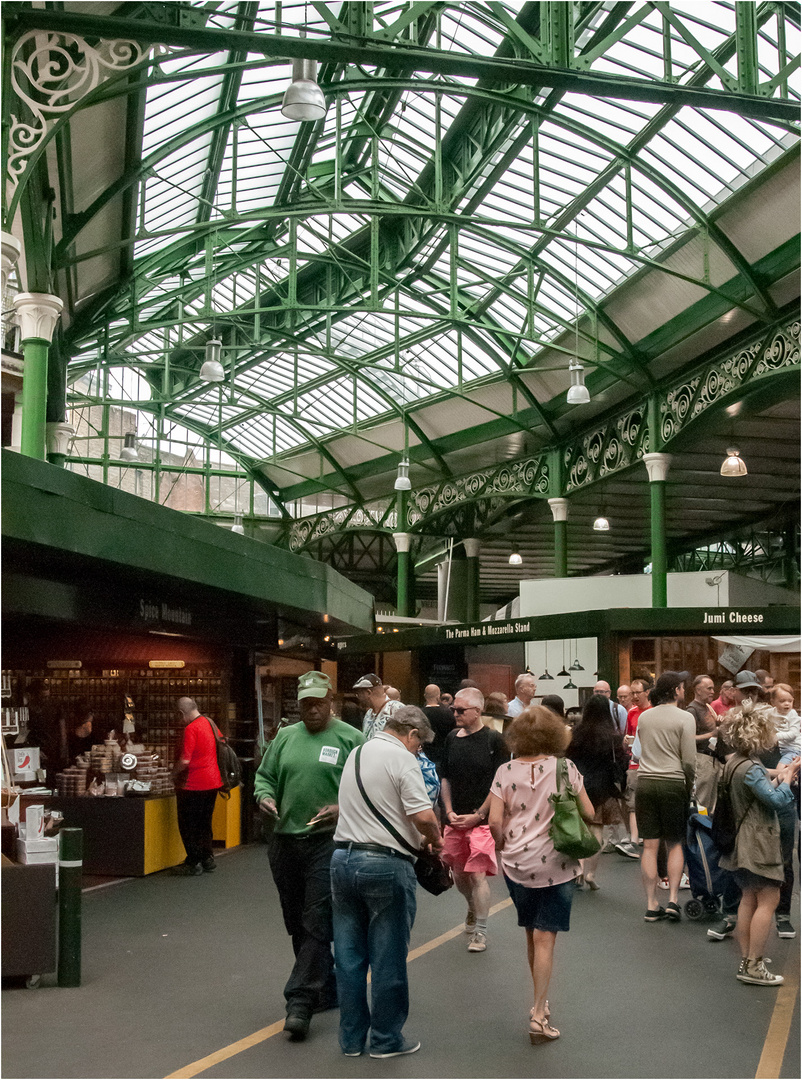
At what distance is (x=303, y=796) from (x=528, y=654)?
50.8ft

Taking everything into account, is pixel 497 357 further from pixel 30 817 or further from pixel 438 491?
pixel 30 817

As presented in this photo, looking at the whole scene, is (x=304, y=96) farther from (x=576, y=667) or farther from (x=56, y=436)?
(x=576, y=667)

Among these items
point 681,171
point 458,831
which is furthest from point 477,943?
point 681,171

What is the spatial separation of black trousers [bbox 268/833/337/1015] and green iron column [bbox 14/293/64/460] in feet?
24.1

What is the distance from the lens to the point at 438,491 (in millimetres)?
29000

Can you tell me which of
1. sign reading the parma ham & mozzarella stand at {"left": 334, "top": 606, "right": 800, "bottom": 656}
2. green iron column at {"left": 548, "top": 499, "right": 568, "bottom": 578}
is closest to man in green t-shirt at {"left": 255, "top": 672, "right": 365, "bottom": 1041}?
sign reading the parma ham & mozzarella stand at {"left": 334, "top": 606, "right": 800, "bottom": 656}

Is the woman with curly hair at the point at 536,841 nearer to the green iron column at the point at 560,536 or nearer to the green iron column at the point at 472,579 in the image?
the green iron column at the point at 560,536

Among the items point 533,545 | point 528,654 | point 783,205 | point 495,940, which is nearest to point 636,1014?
point 495,940

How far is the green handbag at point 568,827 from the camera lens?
18.2ft

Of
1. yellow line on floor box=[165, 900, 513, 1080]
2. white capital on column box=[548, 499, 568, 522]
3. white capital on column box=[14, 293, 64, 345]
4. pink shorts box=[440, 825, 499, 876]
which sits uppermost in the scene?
white capital on column box=[14, 293, 64, 345]

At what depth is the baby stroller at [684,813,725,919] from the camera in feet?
27.5

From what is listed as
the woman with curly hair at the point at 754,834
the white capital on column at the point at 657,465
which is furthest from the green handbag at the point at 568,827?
the white capital on column at the point at 657,465

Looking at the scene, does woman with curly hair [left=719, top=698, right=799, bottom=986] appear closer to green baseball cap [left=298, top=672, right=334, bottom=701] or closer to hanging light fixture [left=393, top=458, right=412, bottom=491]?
green baseball cap [left=298, top=672, right=334, bottom=701]

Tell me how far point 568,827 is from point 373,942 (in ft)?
3.76
